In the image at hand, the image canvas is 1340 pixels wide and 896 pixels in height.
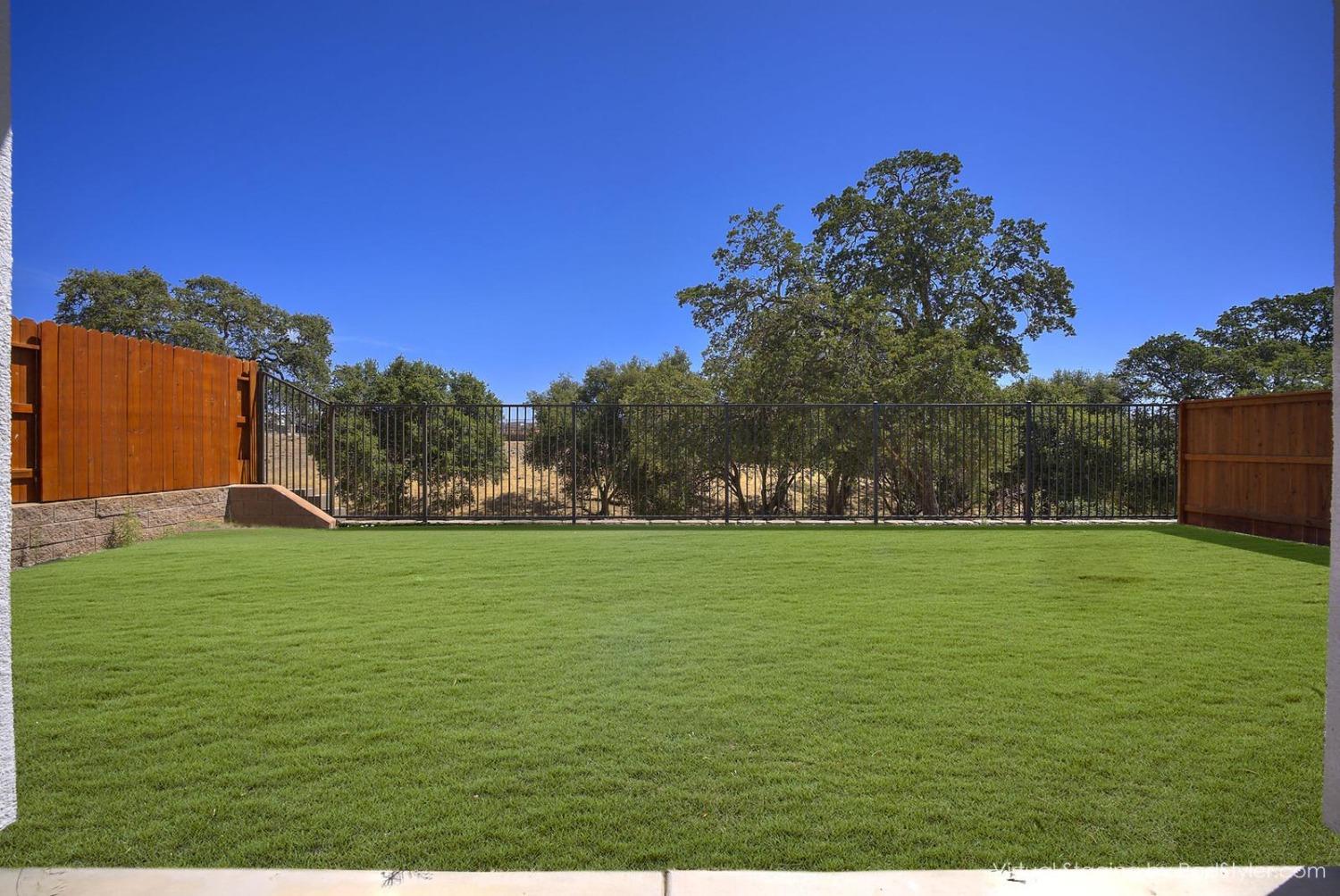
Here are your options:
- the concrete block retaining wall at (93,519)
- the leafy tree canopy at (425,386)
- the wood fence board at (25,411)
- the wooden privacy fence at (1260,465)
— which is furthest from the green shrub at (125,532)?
the wooden privacy fence at (1260,465)

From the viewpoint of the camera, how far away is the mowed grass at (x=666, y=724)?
2.23m

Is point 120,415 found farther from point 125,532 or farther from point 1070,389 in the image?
point 1070,389

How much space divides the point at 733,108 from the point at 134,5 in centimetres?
1002

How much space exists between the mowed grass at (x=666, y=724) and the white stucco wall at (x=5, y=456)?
0.57ft

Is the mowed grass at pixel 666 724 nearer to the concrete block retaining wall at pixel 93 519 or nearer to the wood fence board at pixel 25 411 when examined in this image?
the concrete block retaining wall at pixel 93 519

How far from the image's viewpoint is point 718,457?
653 inches

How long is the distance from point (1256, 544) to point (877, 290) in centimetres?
1220

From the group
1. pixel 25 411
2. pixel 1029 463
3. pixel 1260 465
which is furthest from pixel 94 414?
pixel 1260 465

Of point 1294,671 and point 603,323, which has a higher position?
point 603,323

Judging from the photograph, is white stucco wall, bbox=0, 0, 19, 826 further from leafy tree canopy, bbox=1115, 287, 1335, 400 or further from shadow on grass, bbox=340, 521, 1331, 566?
leafy tree canopy, bbox=1115, 287, 1335, 400

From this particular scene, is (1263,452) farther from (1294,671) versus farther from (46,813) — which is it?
(46,813)

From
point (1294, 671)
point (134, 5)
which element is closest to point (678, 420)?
point (134, 5)

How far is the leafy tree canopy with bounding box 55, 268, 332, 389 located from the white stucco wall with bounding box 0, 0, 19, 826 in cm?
2651

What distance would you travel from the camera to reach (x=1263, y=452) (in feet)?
33.4
